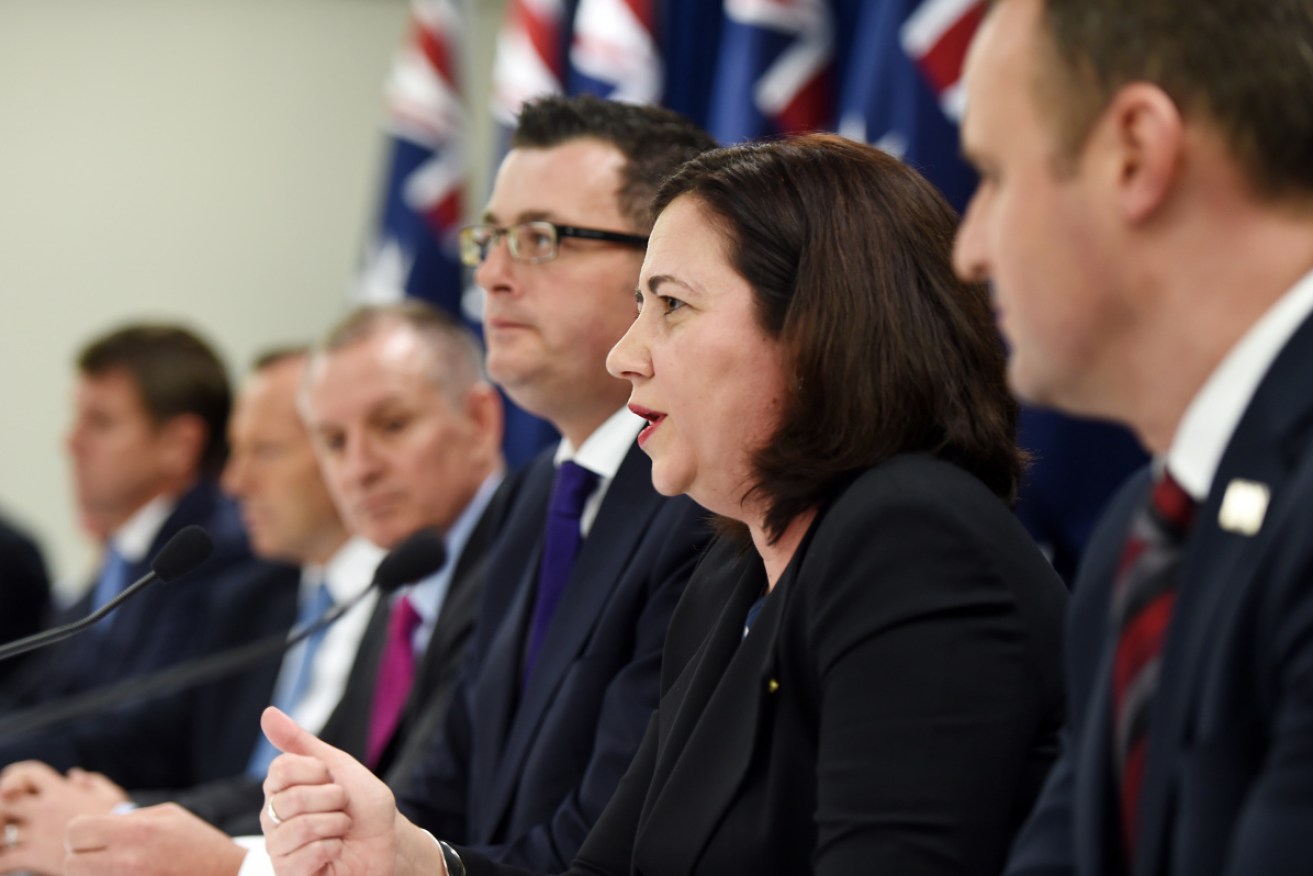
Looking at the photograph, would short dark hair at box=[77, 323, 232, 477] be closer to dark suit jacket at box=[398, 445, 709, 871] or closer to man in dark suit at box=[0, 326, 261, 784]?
man in dark suit at box=[0, 326, 261, 784]

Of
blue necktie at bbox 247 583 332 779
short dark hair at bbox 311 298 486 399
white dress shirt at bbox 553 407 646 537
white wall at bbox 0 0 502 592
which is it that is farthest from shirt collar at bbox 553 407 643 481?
white wall at bbox 0 0 502 592

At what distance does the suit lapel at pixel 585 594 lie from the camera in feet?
6.55

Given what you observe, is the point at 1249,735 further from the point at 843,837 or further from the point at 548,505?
the point at 548,505

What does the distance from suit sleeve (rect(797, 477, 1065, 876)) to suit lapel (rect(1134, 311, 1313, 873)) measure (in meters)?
0.27

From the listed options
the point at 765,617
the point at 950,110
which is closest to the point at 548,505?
the point at 765,617

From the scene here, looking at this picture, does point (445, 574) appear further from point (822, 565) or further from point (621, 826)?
point (822, 565)

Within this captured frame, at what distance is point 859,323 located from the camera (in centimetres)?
148

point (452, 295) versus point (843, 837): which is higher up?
point (843, 837)

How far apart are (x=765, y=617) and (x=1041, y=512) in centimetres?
175

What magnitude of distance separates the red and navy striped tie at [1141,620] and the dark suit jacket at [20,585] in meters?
4.31

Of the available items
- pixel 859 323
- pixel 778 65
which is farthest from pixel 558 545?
pixel 778 65

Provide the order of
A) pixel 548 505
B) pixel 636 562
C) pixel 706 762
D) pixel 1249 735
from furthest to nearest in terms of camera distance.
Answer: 1. pixel 548 505
2. pixel 636 562
3. pixel 706 762
4. pixel 1249 735

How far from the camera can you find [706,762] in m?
1.45

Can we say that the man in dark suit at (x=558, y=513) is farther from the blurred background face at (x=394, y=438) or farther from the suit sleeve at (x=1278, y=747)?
the suit sleeve at (x=1278, y=747)
